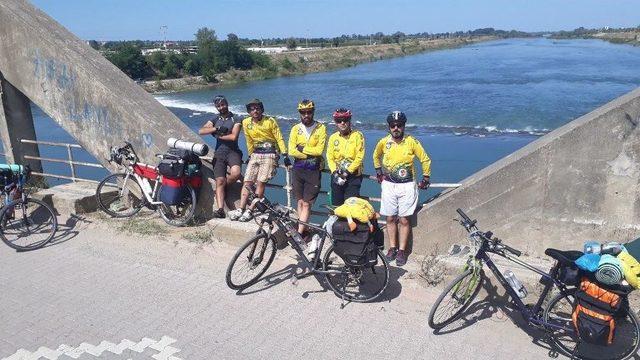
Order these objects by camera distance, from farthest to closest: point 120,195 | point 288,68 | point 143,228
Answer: point 288,68
point 120,195
point 143,228

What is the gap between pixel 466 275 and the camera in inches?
181

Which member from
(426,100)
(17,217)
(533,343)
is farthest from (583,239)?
(426,100)

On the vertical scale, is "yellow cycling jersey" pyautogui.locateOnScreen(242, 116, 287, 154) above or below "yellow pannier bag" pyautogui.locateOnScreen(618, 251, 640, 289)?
above

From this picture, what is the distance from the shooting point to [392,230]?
5.93 metres

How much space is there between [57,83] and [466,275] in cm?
666

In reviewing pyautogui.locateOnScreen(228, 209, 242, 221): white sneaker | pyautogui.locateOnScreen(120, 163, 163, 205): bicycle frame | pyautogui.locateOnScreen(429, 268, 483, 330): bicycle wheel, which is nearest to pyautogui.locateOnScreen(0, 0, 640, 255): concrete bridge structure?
pyautogui.locateOnScreen(120, 163, 163, 205): bicycle frame

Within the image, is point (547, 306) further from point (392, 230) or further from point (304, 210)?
point (304, 210)

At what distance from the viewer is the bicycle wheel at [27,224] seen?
21.9 feet

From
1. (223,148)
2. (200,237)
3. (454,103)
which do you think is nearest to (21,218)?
(200,237)

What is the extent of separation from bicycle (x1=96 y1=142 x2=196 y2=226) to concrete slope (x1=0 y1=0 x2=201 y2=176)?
20cm

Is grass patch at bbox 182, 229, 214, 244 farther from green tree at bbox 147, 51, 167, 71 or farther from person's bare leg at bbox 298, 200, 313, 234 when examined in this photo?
green tree at bbox 147, 51, 167, 71

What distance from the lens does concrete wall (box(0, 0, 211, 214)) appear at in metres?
7.45

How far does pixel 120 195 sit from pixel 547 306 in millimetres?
6169

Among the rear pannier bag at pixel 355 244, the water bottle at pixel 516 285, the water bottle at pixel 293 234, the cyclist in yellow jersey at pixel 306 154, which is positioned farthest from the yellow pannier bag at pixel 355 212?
the water bottle at pixel 516 285
